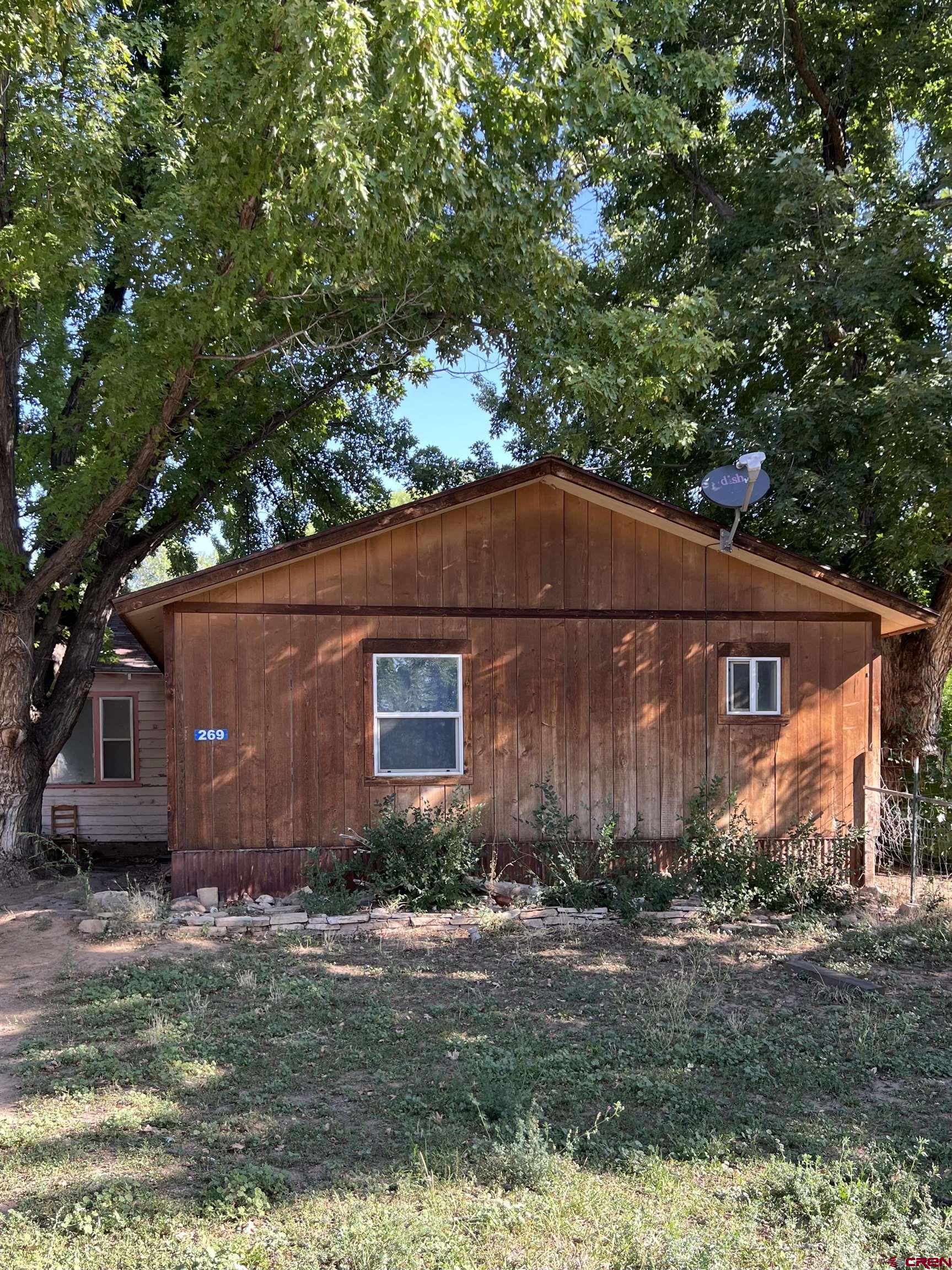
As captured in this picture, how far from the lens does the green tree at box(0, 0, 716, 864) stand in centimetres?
780

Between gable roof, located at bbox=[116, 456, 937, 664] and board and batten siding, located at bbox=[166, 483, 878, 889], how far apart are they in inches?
7.6

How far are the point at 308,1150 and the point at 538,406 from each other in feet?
29.3

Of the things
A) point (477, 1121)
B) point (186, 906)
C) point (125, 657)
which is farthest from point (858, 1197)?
point (125, 657)

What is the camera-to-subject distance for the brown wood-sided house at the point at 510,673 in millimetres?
9555

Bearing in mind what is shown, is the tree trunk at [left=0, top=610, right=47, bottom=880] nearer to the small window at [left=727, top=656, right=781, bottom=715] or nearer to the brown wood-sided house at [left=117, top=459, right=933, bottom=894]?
the brown wood-sided house at [left=117, top=459, right=933, bottom=894]

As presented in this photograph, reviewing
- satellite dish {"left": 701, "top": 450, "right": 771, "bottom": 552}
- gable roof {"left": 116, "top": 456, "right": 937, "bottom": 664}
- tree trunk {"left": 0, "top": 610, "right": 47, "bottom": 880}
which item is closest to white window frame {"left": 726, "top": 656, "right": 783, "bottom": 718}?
gable roof {"left": 116, "top": 456, "right": 937, "bottom": 664}

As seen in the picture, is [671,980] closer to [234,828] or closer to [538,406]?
[234,828]

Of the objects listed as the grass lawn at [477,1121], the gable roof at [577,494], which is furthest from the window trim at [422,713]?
the grass lawn at [477,1121]

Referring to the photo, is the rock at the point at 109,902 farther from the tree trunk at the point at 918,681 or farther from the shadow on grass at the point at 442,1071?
the tree trunk at the point at 918,681

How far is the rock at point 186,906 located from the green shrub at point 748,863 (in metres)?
4.93

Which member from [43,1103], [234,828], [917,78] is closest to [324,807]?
[234,828]

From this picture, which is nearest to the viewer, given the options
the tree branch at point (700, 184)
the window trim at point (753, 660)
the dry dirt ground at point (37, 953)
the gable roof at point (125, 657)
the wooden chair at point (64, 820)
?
the dry dirt ground at point (37, 953)

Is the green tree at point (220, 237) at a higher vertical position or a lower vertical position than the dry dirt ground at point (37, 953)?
higher

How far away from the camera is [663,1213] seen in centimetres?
372
